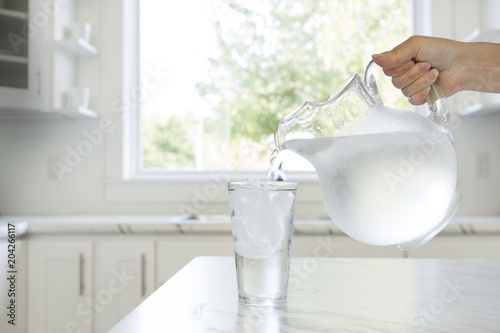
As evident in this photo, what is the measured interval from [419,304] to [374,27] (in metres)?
1.97

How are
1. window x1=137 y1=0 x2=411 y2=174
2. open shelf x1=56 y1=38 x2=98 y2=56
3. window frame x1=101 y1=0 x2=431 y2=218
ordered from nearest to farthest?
open shelf x1=56 y1=38 x2=98 y2=56, window frame x1=101 y1=0 x2=431 y2=218, window x1=137 y1=0 x2=411 y2=174

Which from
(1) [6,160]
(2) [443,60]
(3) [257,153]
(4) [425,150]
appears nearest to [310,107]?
(4) [425,150]

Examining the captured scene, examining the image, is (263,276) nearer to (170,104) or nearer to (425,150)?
(425,150)

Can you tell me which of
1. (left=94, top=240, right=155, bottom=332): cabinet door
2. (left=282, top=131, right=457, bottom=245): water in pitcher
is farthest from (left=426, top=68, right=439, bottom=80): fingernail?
(left=94, top=240, right=155, bottom=332): cabinet door

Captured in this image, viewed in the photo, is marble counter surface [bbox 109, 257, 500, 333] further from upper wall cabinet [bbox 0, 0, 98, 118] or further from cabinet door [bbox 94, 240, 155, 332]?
upper wall cabinet [bbox 0, 0, 98, 118]

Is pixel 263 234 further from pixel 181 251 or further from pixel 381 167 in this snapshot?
pixel 181 251

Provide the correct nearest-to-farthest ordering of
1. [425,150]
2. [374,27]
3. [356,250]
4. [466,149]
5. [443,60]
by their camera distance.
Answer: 1. [425,150]
2. [443,60]
3. [356,250]
4. [466,149]
5. [374,27]

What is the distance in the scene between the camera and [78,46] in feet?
6.84

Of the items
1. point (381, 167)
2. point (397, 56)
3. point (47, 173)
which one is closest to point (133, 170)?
point (47, 173)

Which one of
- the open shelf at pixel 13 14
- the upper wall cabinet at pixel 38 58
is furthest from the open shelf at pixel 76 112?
the open shelf at pixel 13 14

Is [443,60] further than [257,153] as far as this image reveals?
No

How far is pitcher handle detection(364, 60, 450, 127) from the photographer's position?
61cm

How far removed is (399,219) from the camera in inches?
21.3

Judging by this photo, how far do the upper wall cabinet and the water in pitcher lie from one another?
1.69 meters
